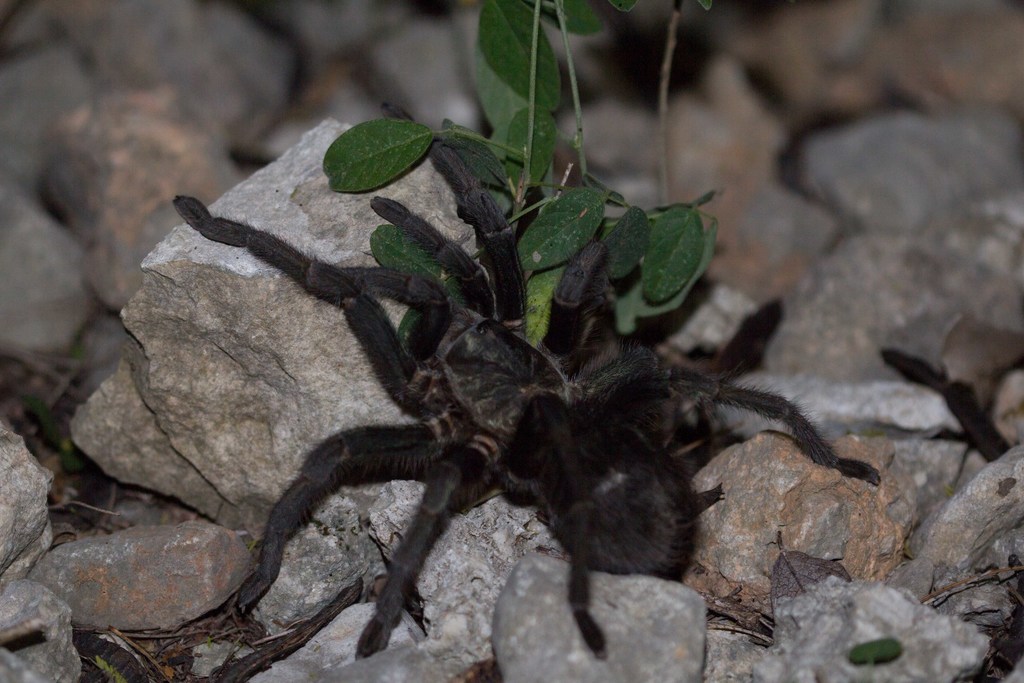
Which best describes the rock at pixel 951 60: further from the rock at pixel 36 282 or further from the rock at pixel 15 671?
the rock at pixel 15 671

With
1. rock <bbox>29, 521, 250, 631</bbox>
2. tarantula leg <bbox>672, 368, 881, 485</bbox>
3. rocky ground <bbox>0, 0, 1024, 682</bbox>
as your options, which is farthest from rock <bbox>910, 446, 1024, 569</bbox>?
rock <bbox>29, 521, 250, 631</bbox>

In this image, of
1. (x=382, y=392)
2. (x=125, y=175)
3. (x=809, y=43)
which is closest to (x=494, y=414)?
(x=382, y=392)

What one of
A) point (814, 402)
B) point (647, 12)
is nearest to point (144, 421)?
point (814, 402)

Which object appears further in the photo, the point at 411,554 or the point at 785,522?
the point at 785,522

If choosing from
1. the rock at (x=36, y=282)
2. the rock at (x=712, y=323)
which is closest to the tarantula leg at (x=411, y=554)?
the rock at (x=712, y=323)

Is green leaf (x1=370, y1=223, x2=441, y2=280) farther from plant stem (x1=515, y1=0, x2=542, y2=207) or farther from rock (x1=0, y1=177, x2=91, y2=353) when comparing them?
rock (x1=0, y1=177, x2=91, y2=353)

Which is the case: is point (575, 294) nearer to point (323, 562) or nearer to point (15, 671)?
point (323, 562)
